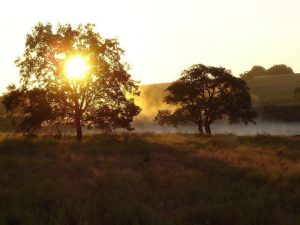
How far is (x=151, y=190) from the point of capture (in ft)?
45.3

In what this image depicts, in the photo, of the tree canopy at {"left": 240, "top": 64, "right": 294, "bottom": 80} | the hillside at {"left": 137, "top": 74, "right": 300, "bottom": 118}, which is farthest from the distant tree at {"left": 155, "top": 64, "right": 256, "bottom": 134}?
the tree canopy at {"left": 240, "top": 64, "right": 294, "bottom": 80}

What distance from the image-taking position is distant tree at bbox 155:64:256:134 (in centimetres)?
4756

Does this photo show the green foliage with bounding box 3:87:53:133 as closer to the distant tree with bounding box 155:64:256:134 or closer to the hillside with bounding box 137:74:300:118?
the distant tree with bounding box 155:64:256:134

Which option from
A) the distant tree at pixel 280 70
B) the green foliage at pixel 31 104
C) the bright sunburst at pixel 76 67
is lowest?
the green foliage at pixel 31 104

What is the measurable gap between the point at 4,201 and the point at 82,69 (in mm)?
26378

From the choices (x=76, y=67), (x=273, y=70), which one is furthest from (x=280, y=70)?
(x=76, y=67)

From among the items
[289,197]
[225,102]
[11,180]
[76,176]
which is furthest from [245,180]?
[225,102]

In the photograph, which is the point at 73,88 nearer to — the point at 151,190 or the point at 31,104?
the point at 31,104

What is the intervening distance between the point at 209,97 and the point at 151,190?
36306 millimetres

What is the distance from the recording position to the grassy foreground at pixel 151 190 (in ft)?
34.2

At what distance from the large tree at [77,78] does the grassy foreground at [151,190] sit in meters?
15.2

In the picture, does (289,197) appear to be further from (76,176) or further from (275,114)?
(275,114)

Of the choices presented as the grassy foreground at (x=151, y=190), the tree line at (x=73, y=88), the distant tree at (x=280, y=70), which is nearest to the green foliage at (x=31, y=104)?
the tree line at (x=73, y=88)

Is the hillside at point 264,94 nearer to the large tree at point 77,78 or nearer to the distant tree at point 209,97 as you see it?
the distant tree at point 209,97
